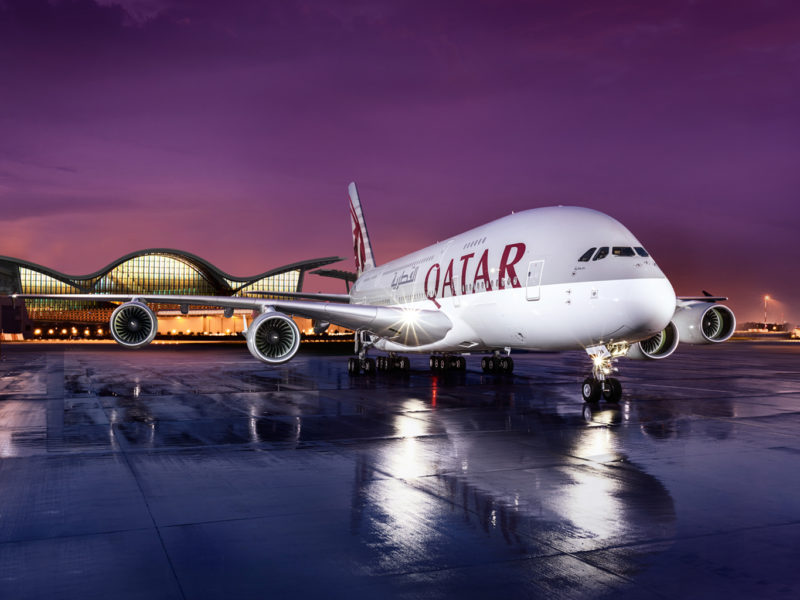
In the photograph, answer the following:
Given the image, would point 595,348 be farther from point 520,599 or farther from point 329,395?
point 520,599

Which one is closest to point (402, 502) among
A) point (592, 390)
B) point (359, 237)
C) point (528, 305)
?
point (528, 305)

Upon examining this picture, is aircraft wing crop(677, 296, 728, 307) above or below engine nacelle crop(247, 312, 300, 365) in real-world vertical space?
above

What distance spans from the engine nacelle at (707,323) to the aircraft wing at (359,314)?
252 inches

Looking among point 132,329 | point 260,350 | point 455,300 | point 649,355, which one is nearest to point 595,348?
point 649,355

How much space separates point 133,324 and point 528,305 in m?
13.1

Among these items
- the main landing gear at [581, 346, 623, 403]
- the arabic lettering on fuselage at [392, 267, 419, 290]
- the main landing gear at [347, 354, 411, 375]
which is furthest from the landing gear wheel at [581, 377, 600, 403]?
the main landing gear at [347, 354, 411, 375]

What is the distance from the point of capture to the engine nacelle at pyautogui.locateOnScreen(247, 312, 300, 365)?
17.9m

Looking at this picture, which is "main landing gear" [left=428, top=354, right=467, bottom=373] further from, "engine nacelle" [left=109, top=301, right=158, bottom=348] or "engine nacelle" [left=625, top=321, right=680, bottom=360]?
"engine nacelle" [left=109, top=301, right=158, bottom=348]

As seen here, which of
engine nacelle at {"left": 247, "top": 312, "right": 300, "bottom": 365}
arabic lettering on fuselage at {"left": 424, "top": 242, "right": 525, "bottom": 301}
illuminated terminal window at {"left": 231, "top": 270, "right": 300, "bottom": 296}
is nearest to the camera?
arabic lettering on fuselage at {"left": 424, "top": 242, "right": 525, "bottom": 301}

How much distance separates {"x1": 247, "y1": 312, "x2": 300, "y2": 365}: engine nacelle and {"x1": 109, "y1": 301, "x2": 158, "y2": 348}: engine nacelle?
5070 millimetres

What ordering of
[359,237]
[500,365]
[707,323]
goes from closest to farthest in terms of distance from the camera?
1. [707,323]
2. [500,365]
3. [359,237]

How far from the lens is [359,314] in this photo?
2111 centimetres

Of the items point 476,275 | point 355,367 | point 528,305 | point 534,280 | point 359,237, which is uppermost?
point 359,237

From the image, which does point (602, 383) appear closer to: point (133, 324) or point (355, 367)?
point (355, 367)
